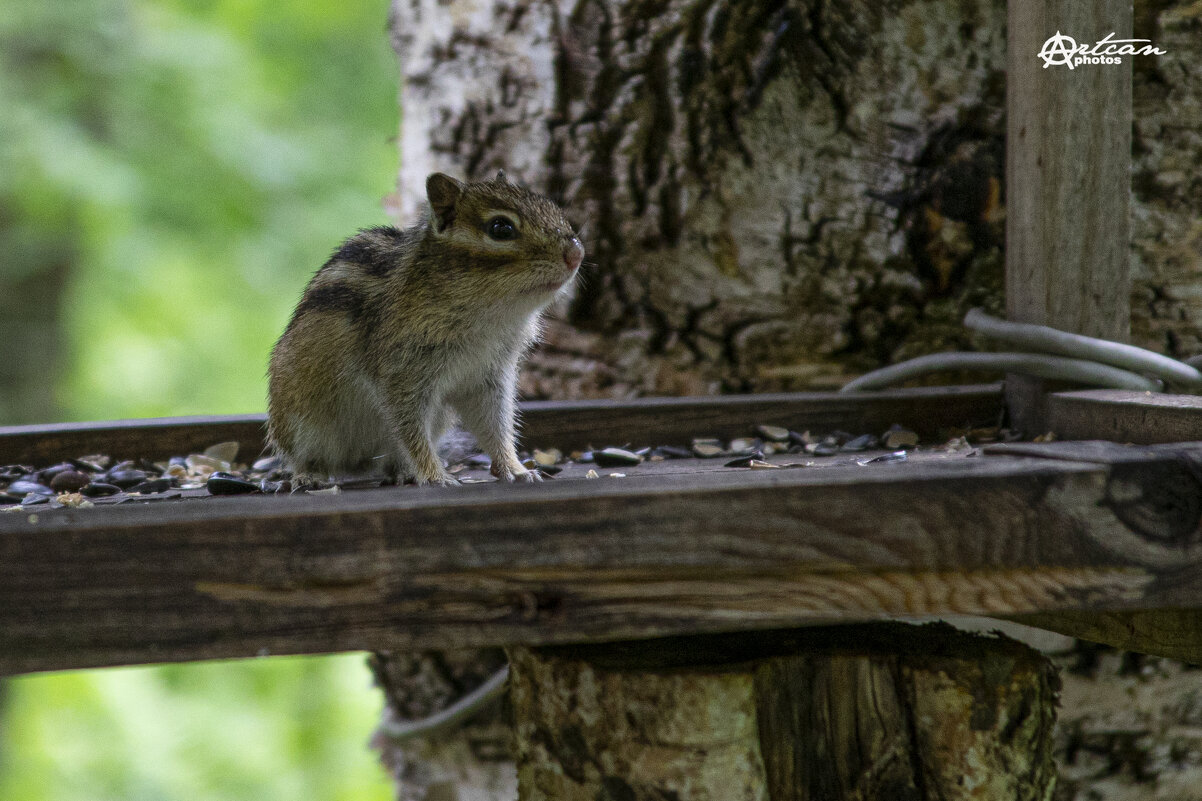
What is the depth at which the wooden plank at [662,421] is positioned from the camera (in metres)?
2.44

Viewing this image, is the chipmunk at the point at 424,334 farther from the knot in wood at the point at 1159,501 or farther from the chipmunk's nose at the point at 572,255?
the knot in wood at the point at 1159,501

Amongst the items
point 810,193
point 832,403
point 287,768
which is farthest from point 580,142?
point 287,768

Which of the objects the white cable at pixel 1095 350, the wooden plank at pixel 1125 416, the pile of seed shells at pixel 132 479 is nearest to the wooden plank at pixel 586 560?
the wooden plank at pixel 1125 416

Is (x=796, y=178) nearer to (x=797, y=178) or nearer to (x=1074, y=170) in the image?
(x=797, y=178)

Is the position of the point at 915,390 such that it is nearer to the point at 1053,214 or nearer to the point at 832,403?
the point at 832,403

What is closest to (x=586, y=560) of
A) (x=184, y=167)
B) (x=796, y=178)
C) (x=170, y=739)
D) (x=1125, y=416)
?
(x=1125, y=416)

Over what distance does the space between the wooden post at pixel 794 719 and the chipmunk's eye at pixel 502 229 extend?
2.59ft

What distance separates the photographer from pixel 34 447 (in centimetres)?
250

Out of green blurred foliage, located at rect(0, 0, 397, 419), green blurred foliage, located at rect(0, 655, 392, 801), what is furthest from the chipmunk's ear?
green blurred foliage, located at rect(0, 655, 392, 801)

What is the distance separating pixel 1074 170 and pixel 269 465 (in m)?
1.80

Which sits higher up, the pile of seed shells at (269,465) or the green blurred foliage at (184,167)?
the green blurred foliage at (184,167)

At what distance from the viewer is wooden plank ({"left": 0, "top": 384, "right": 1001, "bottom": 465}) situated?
96.1 inches

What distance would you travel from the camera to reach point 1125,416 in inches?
78.1

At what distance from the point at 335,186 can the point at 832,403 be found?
19.7 feet
